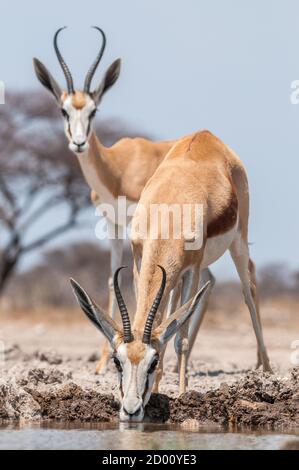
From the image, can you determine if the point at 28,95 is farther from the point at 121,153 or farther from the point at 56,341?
the point at 121,153

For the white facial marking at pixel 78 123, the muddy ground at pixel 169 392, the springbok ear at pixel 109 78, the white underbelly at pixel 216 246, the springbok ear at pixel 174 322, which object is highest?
the springbok ear at pixel 109 78

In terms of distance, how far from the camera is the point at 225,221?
9555 millimetres

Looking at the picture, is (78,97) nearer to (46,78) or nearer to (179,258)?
(46,78)

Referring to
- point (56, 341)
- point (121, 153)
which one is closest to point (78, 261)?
point (56, 341)

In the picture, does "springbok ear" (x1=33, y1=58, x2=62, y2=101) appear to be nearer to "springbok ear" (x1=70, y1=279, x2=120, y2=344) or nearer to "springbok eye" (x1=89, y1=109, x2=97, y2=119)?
"springbok eye" (x1=89, y1=109, x2=97, y2=119)

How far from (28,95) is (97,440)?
2359 cm

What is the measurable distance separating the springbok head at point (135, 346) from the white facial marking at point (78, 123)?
11.5 feet

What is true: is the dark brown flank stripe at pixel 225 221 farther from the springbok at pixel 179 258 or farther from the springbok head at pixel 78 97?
the springbok head at pixel 78 97

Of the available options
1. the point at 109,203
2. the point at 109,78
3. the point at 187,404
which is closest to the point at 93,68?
the point at 109,78

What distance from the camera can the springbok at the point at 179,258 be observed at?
779 centimetres

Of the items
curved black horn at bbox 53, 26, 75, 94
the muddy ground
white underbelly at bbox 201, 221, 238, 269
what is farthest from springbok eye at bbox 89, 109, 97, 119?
white underbelly at bbox 201, 221, 238, 269

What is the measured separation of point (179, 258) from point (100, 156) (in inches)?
142

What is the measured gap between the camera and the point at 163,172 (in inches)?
369

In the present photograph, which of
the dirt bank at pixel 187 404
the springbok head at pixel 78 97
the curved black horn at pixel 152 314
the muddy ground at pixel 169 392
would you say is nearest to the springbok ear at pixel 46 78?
the springbok head at pixel 78 97
